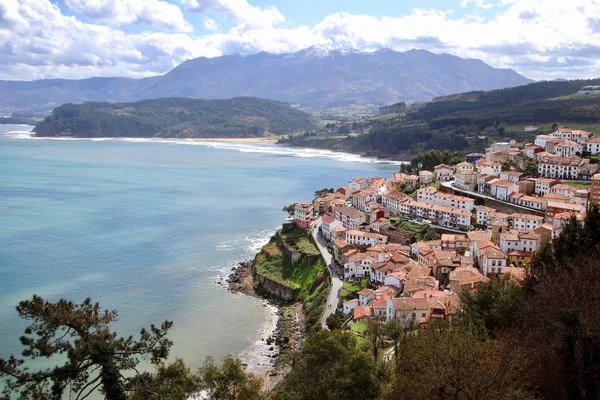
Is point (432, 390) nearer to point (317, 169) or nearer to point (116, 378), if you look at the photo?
point (116, 378)

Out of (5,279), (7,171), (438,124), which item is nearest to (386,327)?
(5,279)

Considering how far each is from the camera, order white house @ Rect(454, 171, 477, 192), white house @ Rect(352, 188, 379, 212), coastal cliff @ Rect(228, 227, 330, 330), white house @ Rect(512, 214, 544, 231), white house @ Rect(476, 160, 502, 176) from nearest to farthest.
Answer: coastal cliff @ Rect(228, 227, 330, 330) → white house @ Rect(512, 214, 544, 231) → white house @ Rect(352, 188, 379, 212) → white house @ Rect(454, 171, 477, 192) → white house @ Rect(476, 160, 502, 176)

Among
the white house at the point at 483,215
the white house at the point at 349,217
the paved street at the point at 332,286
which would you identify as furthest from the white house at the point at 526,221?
the paved street at the point at 332,286

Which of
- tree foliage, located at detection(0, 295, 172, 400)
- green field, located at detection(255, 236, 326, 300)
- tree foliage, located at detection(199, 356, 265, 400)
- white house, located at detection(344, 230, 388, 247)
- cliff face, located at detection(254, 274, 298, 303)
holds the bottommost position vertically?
cliff face, located at detection(254, 274, 298, 303)

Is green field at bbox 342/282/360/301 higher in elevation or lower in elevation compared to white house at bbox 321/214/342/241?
lower

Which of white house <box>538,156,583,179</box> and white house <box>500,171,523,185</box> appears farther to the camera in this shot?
white house <box>538,156,583,179</box>

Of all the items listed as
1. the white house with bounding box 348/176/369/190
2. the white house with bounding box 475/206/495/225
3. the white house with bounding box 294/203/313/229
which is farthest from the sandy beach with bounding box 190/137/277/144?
the white house with bounding box 475/206/495/225

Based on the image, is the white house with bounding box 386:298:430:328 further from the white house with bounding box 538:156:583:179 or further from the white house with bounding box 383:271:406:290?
the white house with bounding box 538:156:583:179
